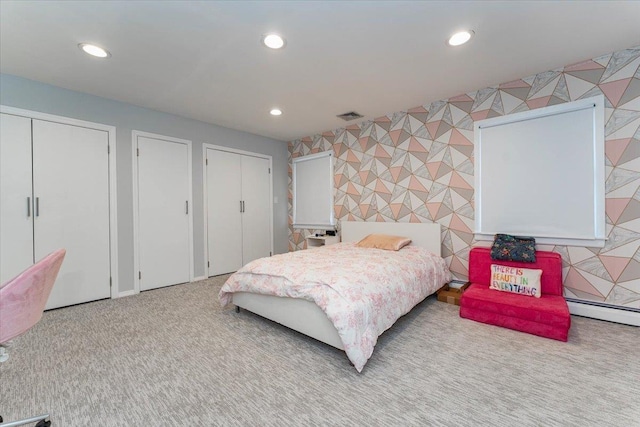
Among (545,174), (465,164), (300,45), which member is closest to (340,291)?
(300,45)

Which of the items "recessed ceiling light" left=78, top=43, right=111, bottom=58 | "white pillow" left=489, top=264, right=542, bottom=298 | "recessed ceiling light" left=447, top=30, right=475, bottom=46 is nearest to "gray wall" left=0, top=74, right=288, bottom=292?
"recessed ceiling light" left=78, top=43, right=111, bottom=58

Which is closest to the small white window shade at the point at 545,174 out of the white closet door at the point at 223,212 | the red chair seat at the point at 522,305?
the red chair seat at the point at 522,305

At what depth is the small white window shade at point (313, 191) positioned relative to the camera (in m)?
4.82

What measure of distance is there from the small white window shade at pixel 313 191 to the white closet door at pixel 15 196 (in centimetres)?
Result: 364

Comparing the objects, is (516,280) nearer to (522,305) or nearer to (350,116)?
(522,305)

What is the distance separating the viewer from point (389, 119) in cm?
401

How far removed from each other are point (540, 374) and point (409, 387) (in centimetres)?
89

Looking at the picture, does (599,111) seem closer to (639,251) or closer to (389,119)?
(639,251)

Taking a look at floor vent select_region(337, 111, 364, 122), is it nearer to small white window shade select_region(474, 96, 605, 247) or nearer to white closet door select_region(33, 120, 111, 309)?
small white window shade select_region(474, 96, 605, 247)

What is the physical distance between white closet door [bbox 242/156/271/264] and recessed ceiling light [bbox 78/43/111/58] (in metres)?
2.47

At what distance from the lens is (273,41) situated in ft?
7.27

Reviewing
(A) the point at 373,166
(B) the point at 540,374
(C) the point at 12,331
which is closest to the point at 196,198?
(A) the point at 373,166

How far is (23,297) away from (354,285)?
1789 millimetres

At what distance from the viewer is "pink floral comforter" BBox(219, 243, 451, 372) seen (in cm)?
182
